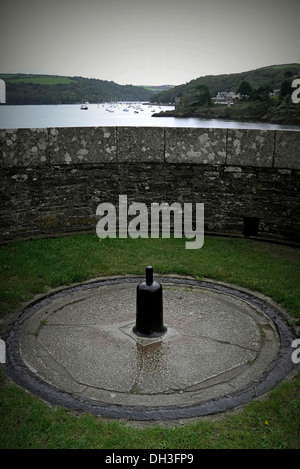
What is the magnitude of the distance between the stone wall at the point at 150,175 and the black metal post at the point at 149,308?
345cm

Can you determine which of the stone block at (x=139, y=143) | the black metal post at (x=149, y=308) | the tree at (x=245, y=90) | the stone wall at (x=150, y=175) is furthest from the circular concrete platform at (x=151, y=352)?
the tree at (x=245, y=90)

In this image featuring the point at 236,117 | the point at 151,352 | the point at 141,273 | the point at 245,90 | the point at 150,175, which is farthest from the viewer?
the point at 245,90

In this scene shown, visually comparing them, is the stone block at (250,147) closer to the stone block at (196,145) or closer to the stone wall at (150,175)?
the stone wall at (150,175)

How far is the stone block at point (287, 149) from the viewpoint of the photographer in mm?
6922

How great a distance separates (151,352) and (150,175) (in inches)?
163

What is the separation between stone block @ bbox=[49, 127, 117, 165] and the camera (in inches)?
285

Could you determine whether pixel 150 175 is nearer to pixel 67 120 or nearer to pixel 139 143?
pixel 139 143

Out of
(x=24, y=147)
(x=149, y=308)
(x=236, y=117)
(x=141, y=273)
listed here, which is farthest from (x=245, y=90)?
(x=149, y=308)

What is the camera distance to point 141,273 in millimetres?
6117

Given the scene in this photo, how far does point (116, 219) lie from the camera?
7879 millimetres

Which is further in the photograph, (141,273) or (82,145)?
(82,145)

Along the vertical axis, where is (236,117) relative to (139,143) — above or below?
above

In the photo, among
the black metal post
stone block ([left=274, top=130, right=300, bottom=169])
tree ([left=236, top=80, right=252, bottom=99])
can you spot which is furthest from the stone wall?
tree ([left=236, top=80, right=252, bottom=99])

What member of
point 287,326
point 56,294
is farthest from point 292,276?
point 56,294
